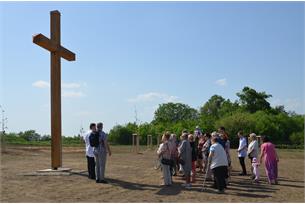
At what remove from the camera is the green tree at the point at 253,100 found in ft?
279

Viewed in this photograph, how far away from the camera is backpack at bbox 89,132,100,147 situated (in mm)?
14161

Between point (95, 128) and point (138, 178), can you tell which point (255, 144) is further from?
point (95, 128)

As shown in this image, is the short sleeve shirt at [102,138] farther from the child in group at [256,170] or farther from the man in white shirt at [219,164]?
the child in group at [256,170]

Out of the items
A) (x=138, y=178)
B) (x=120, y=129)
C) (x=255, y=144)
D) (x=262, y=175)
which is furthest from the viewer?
(x=120, y=129)

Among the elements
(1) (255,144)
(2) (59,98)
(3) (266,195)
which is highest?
(2) (59,98)

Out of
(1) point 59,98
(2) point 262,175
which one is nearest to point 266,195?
(2) point 262,175

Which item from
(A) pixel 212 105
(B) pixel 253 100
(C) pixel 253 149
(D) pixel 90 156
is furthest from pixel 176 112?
(D) pixel 90 156

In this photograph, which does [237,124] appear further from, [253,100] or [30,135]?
[30,135]

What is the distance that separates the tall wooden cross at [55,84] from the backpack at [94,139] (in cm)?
211

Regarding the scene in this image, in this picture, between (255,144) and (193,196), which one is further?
(255,144)

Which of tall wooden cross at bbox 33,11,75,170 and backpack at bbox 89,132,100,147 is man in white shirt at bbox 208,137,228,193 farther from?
tall wooden cross at bbox 33,11,75,170

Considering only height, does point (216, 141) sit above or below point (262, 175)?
above

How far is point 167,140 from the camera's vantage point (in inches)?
569

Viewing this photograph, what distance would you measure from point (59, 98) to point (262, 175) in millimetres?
8527
